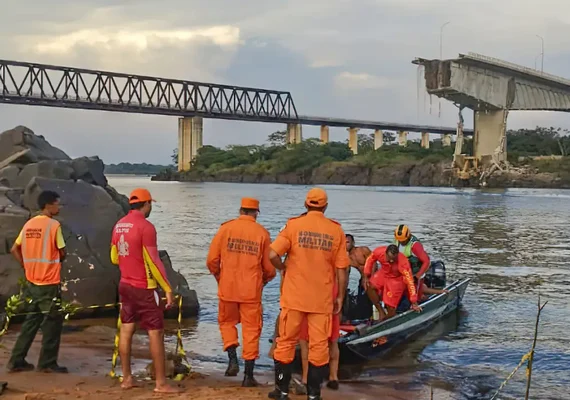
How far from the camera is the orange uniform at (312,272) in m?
6.73

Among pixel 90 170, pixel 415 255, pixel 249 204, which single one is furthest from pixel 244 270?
pixel 90 170

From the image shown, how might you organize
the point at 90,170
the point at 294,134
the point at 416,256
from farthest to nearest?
the point at 294,134 → the point at 90,170 → the point at 416,256

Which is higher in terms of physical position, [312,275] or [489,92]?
[489,92]

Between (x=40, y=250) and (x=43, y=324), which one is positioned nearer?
(x=40, y=250)

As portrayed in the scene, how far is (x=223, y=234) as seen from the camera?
776 centimetres

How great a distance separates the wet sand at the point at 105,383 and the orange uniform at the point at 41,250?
103cm

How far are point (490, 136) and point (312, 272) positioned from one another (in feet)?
256

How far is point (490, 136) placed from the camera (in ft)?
266

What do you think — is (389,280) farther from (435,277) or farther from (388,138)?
(388,138)

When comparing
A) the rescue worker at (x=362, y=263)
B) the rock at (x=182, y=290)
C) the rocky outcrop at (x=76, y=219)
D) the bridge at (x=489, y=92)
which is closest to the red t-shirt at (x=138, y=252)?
the rescue worker at (x=362, y=263)

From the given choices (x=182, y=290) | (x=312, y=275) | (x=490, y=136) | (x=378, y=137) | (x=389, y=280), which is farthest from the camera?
(x=378, y=137)

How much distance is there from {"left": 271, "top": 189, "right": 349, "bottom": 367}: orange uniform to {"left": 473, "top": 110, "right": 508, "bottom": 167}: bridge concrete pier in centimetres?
7342

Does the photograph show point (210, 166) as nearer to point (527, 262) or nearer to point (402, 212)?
point (402, 212)

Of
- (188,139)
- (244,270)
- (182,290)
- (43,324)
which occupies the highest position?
(188,139)
